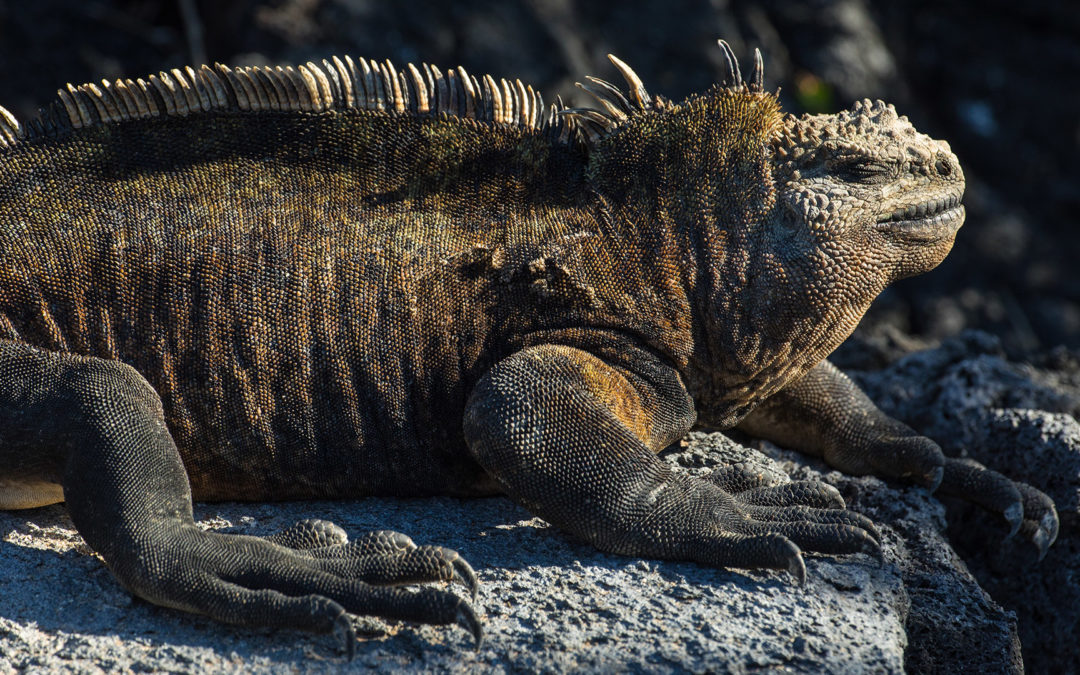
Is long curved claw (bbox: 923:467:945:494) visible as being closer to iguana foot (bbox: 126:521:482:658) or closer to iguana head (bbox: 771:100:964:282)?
iguana head (bbox: 771:100:964:282)

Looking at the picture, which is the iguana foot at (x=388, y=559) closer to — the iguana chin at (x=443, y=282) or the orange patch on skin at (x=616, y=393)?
the iguana chin at (x=443, y=282)

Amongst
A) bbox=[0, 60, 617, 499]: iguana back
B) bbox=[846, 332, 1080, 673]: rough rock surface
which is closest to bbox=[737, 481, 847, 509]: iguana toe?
bbox=[0, 60, 617, 499]: iguana back

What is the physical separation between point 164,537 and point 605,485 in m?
1.08

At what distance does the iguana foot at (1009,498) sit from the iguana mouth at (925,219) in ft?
2.71

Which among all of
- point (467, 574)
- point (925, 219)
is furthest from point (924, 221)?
point (467, 574)

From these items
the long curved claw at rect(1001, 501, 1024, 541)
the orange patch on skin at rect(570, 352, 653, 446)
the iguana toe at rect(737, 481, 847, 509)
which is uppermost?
the orange patch on skin at rect(570, 352, 653, 446)

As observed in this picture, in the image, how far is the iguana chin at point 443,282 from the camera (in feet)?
8.99

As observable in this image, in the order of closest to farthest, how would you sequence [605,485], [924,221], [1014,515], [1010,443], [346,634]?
[346,634], [605,485], [924,221], [1014,515], [1010,443]

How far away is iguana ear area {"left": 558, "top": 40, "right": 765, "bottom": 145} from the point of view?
3.15 metres

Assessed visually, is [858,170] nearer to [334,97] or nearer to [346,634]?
[334,97]

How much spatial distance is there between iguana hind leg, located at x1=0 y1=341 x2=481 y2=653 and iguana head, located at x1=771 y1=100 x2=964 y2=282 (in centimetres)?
140

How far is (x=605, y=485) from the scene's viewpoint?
2.71m

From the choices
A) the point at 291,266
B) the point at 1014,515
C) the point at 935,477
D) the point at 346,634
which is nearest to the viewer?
the point at 346,634

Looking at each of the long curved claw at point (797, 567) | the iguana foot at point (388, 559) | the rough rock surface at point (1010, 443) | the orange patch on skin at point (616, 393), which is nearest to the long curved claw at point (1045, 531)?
the rough rock surface at point (1010, 443)
